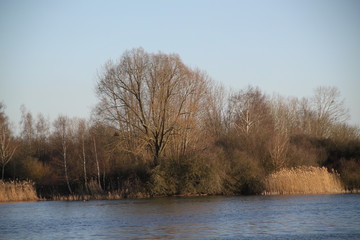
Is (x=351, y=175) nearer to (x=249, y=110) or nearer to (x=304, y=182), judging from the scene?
(x=304, y=182)

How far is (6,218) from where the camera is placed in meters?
26.6

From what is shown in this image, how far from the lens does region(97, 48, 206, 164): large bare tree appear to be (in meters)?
42.9

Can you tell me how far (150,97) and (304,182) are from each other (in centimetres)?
1497

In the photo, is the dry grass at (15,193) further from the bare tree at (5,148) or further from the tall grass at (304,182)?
the tall grass at (304,182)

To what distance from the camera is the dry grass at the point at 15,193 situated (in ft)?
121

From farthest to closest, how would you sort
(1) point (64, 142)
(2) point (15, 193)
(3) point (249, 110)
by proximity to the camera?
(3) point (249, 110) → (1) point (64, 142) → (2) point (15, 193)

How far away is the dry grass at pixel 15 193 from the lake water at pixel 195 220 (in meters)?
3.85

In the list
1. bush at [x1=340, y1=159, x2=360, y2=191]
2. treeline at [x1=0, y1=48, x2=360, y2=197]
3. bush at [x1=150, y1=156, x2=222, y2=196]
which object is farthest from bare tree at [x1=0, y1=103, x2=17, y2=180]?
bush at [x1=340, y1=159, x2=360, y2=191]

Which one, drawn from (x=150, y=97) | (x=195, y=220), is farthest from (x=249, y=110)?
(x=195, y=220)

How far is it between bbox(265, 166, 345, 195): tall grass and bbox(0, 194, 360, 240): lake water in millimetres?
2183

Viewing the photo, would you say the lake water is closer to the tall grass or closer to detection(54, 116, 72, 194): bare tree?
the tall grass

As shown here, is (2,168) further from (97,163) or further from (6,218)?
(6,218)

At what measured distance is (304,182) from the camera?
35.0m

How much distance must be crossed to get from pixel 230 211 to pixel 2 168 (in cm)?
2916
